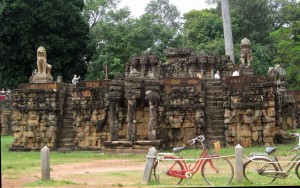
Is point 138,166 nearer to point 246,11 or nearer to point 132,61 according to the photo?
point 132,61

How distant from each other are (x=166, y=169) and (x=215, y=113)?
9.03 meters

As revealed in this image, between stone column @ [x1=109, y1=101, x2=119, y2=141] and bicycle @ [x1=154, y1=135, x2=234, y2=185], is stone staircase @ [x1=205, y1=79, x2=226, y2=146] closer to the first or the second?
stone column @ [x1=109, y1=101, x2=119, y2=141]

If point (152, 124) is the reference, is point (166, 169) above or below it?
below

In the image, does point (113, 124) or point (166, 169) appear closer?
point (166, 169)

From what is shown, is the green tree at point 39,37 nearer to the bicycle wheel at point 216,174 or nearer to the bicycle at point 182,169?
the bicycle wheel at point 216,174

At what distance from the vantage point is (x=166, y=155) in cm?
1087

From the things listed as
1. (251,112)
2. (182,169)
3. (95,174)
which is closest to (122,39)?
(251,112)

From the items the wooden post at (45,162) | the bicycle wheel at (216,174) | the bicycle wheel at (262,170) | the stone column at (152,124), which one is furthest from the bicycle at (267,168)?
the stone column at (152,124)

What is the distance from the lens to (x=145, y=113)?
1944cm

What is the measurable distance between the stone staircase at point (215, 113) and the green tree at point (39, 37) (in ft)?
56.2

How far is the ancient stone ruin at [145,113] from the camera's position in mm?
18625

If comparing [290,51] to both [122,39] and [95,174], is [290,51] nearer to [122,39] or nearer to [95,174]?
[122,39]

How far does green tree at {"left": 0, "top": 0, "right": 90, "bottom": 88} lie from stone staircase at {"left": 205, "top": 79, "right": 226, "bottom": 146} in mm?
17128

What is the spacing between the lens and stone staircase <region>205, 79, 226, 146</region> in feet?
63.1
